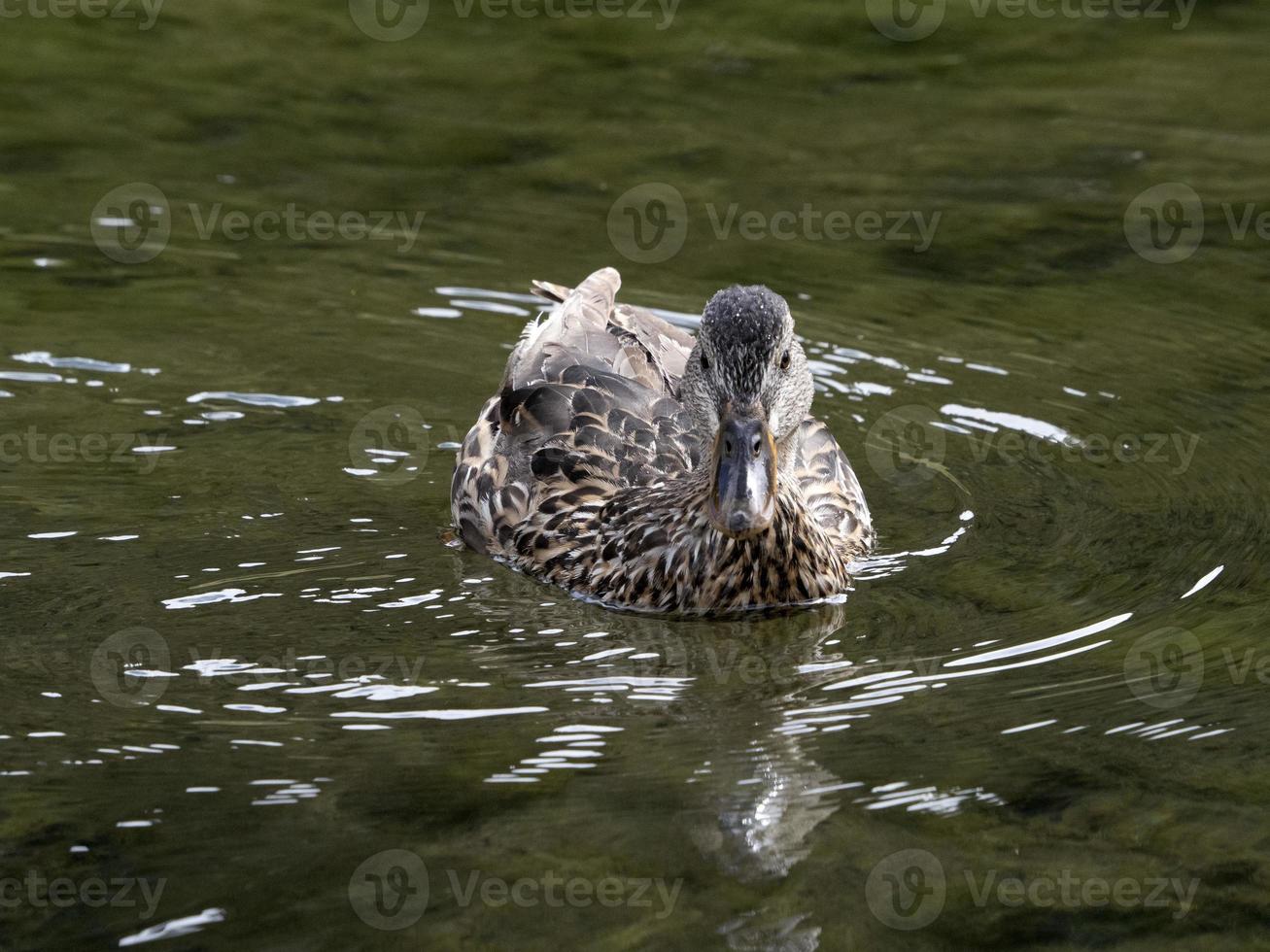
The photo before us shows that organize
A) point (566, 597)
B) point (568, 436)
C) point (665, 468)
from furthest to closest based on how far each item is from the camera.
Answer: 1. point (568, 436)
2. point (665, 468)
3. point (566, 597)

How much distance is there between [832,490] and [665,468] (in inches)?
29.7

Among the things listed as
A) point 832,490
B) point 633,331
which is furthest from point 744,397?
point 633,331

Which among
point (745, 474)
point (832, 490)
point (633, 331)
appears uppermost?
point (633, 331)

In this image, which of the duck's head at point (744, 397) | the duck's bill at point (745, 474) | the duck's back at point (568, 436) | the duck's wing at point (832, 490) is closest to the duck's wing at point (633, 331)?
→ the duck's back at point (568, 436)

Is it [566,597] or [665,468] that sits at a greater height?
[665,468]

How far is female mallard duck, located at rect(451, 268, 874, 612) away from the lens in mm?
7895

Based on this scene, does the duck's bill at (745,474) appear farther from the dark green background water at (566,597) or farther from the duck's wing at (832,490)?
the duck's wing at (832,490)

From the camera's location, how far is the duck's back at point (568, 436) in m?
9.03

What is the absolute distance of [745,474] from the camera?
782 cm

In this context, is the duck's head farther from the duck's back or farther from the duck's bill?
the duck's back

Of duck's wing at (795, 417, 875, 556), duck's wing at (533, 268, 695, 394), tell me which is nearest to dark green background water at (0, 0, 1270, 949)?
duck's wing at (795, 417, 875, 556)

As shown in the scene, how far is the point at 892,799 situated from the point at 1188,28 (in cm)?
1178

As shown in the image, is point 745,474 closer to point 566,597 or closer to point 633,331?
point 566,597

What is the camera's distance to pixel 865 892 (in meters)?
5.82
